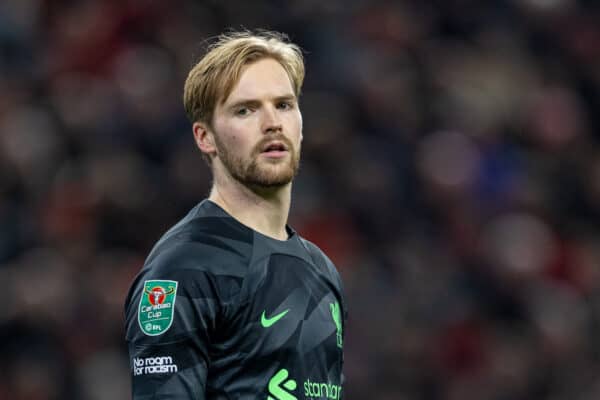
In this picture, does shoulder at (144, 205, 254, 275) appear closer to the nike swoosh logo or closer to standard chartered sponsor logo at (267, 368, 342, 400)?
the nike swoosh logo

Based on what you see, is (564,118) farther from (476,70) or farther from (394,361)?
(394,361)

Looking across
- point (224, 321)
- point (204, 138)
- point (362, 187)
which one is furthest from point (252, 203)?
point (362, 187)

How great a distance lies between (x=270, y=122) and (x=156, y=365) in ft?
2.62

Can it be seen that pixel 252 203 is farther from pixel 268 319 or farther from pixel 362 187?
pixel 362 187

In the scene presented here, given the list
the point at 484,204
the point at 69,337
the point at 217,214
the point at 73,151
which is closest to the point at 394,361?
the point at 484,204

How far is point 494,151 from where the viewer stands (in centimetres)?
953

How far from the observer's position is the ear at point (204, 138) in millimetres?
3736

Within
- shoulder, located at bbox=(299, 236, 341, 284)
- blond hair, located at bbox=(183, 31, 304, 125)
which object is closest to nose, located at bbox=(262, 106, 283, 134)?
blond hair, located at bbox=(183, 31, 304, 125)

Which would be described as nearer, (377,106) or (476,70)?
(377,106)

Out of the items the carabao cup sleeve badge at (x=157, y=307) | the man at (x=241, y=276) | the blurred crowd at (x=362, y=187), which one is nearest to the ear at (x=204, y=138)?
the man at (x=241, y=276)

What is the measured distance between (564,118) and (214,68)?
22.2ft

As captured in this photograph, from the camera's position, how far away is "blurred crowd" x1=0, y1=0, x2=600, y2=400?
26.6 feet

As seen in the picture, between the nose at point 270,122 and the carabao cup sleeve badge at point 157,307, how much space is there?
0.57 meters

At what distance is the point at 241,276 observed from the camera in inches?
137
